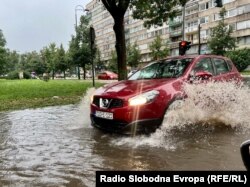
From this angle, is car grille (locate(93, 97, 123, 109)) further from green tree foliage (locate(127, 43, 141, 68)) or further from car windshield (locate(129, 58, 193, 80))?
green tree foliage (locate(127, 43, 141, 68))

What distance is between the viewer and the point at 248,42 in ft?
201

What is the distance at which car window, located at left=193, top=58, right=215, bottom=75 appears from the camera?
824cm

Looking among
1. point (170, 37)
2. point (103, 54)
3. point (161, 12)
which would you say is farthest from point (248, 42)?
point (103, 54)

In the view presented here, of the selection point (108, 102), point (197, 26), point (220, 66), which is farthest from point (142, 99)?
point (197, 26)

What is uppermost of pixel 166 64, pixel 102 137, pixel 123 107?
pixel 166 64

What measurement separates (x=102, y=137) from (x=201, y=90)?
2.16 metres

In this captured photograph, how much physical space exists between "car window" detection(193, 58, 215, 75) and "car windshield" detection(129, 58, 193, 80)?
0.63 feet

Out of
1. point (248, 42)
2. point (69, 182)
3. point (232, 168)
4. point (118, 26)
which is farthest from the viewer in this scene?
point (248, 42)

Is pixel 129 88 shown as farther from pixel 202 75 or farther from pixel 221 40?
pixel 221 40

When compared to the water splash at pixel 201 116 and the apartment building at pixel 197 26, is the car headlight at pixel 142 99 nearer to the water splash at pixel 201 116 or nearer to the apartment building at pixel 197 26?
the water splash at pixel 201 116

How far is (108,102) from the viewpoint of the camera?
7.23 m

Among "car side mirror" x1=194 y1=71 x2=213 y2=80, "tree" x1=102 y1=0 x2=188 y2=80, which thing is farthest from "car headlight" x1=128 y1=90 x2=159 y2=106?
"tree" x1=102 y1=0 x2=188 y2=80

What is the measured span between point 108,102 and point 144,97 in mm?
736

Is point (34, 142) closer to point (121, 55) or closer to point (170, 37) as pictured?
point (121, 55)
